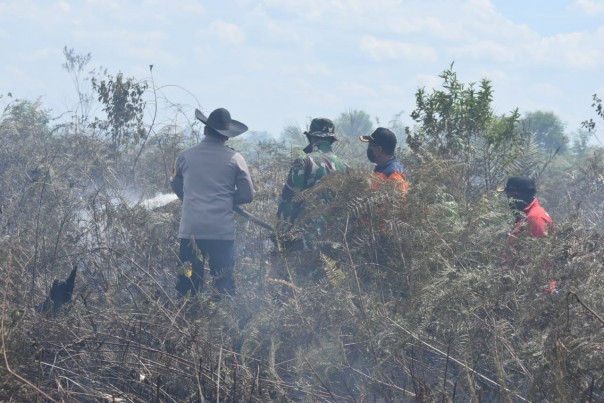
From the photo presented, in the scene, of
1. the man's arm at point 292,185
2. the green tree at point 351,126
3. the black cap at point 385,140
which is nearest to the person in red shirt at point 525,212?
the black cap at point 385,140

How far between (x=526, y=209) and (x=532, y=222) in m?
0.26

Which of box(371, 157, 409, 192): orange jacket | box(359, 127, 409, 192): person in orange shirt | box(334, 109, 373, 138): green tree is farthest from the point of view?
box(334, 109, 373, 138): green tree

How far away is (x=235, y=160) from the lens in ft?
22.5

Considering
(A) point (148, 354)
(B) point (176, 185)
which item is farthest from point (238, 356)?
(B) point (176, 185)

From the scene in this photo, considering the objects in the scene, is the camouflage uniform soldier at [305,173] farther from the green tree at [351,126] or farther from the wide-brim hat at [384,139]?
the green tree at [351,126]

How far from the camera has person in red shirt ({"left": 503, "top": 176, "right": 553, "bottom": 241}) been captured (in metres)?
5.44

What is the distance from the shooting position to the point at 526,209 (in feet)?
19.2

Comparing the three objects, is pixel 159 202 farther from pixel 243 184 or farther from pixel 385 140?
pixel 385 140

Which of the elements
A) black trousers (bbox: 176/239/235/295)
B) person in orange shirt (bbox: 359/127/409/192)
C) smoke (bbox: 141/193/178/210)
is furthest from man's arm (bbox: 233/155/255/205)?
smoke (bbox: 141/193/178/210)

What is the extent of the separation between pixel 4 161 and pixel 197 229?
18.3 ft

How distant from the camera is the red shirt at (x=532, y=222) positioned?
534cm

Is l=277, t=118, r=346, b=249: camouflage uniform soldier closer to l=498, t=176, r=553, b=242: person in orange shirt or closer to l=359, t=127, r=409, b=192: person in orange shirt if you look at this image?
l=359, t=127, r=409, b=192: person in orange shirt

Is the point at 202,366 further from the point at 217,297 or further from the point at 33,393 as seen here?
the point at 217,297

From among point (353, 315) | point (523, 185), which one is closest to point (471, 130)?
point (523, 185)
